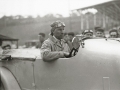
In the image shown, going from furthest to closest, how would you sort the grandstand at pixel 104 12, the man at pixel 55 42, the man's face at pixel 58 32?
1. the grandstand at pixel 104 12
2. the man's face at pixel 58 32
3. the man at pixel 55 42

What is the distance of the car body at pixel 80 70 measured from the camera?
2.14 meters

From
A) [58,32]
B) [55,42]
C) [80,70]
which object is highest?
[58,32]

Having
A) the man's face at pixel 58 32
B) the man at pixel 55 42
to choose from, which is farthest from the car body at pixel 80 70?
the man's face at pixel 58 32

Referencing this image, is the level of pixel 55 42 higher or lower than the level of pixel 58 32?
lower

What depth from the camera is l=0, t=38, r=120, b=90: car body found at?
2.14 m

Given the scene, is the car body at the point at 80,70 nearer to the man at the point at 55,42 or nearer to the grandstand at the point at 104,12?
the man at the point at 55,42

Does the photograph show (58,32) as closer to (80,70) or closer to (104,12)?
(80,70)

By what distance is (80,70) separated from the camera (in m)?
2.27

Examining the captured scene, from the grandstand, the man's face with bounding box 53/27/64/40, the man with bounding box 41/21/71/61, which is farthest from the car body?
the grandstand

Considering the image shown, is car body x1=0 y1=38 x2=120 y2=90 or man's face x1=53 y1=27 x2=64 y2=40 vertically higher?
man's face x1=53 y1=27 x2=64 y2=40

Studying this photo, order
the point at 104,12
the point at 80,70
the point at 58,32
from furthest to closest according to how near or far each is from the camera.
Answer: the point at 104,12
the point at 58,32
the point at 80,70

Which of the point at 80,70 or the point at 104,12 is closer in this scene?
the point at 80,70

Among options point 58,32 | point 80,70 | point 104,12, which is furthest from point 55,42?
point 104,12

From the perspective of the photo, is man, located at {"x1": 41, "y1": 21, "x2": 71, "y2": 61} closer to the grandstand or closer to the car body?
the car body
